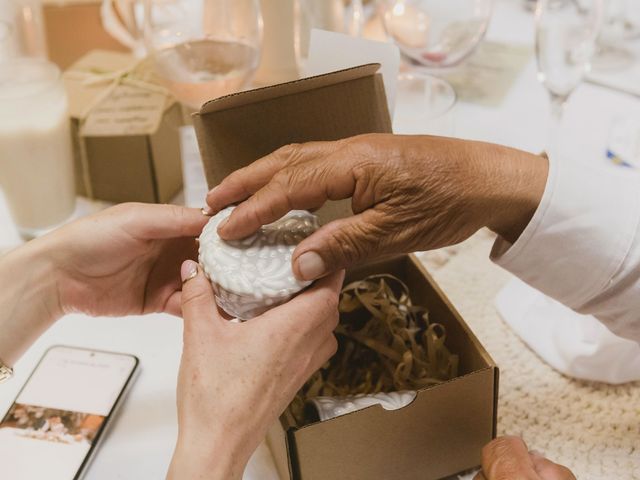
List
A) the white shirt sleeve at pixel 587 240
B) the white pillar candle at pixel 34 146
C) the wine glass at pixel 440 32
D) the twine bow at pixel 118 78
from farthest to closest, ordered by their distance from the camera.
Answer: the wine glass at pixel 440 32 < the twine bow at pixel 118 78 < the white pillar candle at pixel 34 146 < the white shirt sleeve at pixel 587 240

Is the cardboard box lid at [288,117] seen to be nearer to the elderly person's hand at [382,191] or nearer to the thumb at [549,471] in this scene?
the elderly person's hand at [382,191]

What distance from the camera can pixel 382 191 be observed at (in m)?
0.66

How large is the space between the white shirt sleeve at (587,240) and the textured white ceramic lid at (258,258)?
0.21 meters

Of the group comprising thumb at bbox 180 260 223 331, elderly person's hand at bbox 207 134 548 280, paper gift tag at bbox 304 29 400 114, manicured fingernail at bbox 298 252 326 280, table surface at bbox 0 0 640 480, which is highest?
paper gift tag at bbox 304 29 400 114

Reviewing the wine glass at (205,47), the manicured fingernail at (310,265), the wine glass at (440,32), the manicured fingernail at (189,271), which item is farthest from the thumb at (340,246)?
the wine glass at (440,32)

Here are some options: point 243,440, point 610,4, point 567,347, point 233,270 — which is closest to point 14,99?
point 233,270

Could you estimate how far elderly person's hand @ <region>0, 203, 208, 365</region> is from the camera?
78 cm

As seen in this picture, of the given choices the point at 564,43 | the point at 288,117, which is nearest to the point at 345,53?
the point at 288,117

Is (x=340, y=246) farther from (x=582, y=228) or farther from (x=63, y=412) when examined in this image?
(x=63, y=412)

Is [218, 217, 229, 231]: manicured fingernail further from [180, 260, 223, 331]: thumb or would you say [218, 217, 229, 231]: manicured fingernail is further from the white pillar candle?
the white pillar candle

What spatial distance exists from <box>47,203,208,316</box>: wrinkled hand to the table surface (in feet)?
0.21

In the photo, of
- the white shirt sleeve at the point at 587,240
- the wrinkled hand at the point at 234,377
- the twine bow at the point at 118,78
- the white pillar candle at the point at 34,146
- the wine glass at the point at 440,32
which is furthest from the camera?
the wine glass at the point at 440,32

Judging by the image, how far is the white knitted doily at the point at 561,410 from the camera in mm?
735

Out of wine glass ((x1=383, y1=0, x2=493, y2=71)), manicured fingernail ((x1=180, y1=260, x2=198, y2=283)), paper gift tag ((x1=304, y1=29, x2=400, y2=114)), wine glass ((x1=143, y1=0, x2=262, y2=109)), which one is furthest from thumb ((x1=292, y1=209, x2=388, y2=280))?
wine glass ((x1=383, y1=0, x2=493, y2=71))
